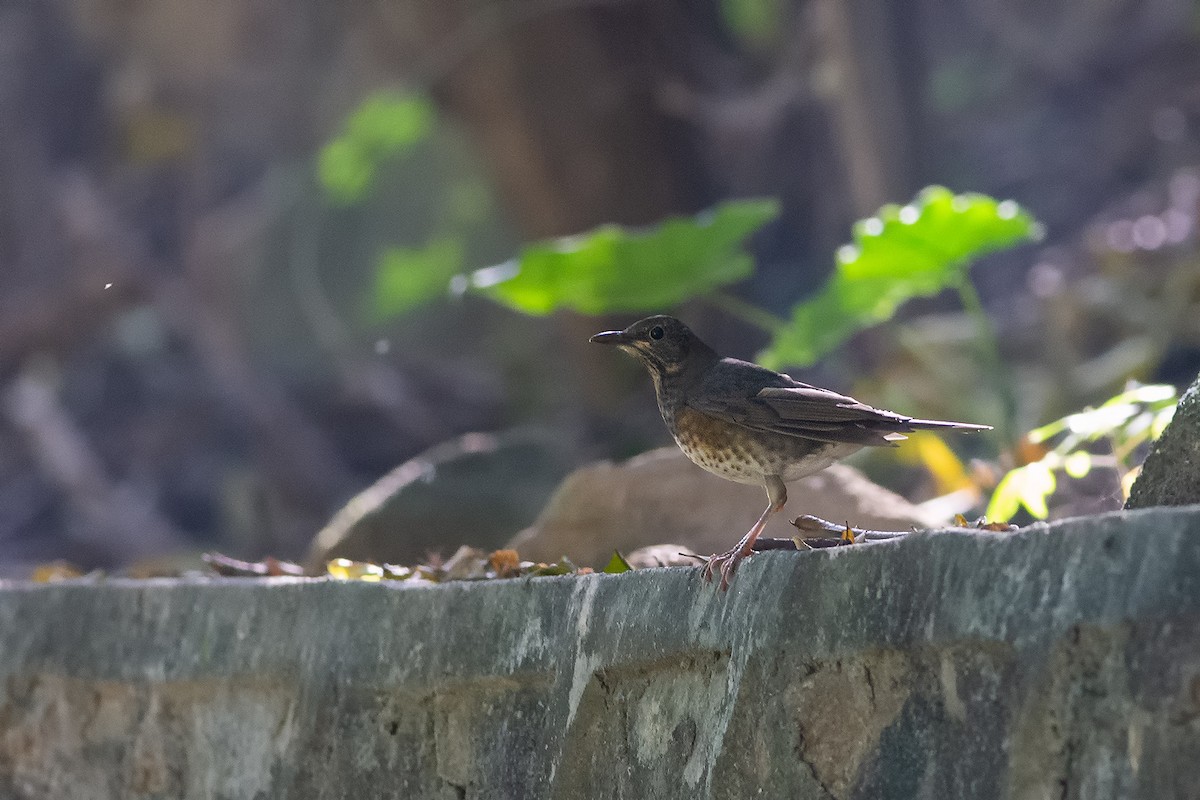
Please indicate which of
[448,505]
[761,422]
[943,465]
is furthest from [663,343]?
[943,465]

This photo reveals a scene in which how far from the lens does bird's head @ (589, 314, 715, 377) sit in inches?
139

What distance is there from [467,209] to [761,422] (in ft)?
27.2

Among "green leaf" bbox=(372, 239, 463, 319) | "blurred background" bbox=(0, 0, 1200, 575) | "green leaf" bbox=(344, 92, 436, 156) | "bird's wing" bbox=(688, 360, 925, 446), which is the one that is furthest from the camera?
"green leaf" bbox=(372, 239, 463, 319)

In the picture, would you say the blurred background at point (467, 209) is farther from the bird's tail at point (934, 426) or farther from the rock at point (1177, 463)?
the rock at point (1177, 463)

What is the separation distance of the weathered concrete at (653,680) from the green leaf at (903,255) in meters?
2.43

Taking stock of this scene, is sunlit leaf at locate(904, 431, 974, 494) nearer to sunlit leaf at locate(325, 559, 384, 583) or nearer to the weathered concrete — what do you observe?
sunlit leaf at locate(325, 559, 384, 583)

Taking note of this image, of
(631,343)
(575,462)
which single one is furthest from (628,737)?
(575,462)

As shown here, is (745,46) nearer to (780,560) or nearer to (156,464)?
(156,464)

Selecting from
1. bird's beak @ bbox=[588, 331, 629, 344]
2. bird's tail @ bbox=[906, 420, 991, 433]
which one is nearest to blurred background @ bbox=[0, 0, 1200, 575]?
bird's beak @ bbox=[588, 331, 629, 344]

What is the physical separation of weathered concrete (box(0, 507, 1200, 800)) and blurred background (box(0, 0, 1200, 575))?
4.75ft

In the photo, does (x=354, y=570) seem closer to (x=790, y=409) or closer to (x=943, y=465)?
(x=790, y=409)

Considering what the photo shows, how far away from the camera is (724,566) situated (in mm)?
2596

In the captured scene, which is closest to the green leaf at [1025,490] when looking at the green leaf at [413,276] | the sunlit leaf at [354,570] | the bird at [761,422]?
the bird at [761,422]

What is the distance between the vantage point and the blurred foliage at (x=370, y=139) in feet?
29.9
